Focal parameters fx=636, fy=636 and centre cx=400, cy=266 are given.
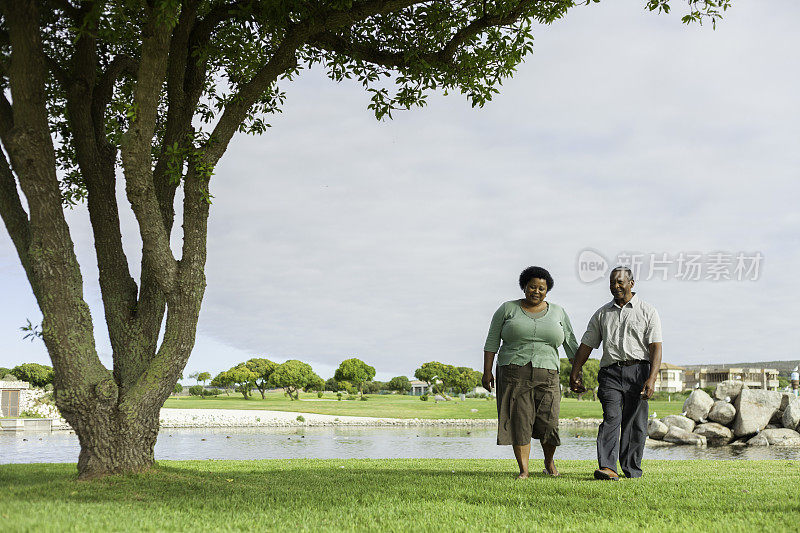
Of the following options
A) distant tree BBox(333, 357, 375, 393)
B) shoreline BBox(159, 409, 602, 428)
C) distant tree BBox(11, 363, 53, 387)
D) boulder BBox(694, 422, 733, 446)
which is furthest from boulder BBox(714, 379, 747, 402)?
distant tree BBox(11, 363, 53, 387)

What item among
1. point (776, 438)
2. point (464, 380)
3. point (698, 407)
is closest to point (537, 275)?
point (776, 438)

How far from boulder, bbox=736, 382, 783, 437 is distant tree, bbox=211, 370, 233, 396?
52.1 meters

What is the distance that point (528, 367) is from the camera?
21.7 ft

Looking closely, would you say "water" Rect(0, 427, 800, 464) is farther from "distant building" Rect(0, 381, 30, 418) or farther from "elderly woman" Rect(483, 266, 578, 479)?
"elderly woman" Rect(483, 266, 578, 479)

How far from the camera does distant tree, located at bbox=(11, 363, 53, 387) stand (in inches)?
2174

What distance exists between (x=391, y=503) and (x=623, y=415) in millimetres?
2942

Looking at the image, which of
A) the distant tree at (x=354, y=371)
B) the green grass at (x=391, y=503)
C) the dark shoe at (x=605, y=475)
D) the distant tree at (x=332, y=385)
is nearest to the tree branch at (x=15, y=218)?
the green grass at (x=391, y=503)

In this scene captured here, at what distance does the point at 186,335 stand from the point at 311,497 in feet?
7.21

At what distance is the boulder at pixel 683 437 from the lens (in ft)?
73.6

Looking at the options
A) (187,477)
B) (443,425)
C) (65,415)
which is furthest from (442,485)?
(443,425)

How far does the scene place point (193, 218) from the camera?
6605 millimetres

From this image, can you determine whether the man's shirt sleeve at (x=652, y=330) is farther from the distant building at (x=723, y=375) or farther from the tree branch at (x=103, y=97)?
the distant building at (x=723, y=375)

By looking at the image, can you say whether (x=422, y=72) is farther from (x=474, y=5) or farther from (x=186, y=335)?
(x=186, y=335)

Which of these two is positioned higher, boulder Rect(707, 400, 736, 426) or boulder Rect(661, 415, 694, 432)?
boulder Rect(707, 400, 736, 426)
